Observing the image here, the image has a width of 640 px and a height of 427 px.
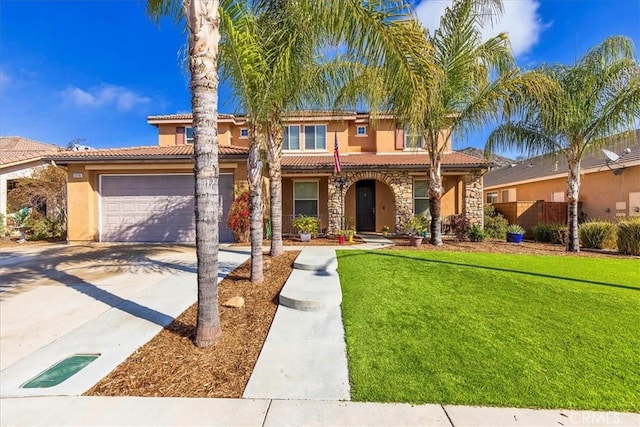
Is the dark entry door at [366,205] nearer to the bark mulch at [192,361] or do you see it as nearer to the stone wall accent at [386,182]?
the stone wall accent at [386,182]

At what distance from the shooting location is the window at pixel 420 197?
→ 15.1 m

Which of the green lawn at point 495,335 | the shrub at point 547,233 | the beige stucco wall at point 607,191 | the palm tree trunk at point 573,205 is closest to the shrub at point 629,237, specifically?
the palm tree trunk at point 573,205

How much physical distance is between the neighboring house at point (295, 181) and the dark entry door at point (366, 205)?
55mm

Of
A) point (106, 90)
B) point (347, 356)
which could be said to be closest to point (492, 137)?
point (347, 356)

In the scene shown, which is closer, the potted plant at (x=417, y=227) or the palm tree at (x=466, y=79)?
the palm tree at (x=466, y=79)

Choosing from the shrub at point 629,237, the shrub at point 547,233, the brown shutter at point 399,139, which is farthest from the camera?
the brown shutter at point 399,139

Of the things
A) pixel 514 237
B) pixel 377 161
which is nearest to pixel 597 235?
pixel 514 237

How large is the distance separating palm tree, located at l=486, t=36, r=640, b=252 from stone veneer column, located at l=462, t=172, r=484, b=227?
12.0ft

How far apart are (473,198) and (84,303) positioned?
568 inches

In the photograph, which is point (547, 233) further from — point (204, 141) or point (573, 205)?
point (204, 141)

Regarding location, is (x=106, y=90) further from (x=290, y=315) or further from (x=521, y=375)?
(x=521, y=375)

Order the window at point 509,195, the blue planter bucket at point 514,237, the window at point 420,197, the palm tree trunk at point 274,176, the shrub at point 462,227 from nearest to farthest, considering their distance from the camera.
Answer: the palm tree trunk at point 274,176 < the blue planter bucket at point 514,237 < the shrub at point 462,227 < the window at point 420,197 < the window at point 509,195

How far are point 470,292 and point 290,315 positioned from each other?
3.57m

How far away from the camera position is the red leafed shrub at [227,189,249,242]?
12.0 m
